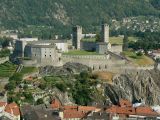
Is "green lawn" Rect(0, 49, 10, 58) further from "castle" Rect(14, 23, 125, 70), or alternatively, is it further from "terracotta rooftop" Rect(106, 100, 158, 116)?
"terracotta rooftop" Rect(106, 100, 158, 116)

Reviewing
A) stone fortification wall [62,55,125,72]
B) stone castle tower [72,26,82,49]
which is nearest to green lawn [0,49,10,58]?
stone castle tower [72,26,82,49]

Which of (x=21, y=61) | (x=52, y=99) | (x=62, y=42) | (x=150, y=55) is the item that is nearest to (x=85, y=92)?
(x=52, y=99)

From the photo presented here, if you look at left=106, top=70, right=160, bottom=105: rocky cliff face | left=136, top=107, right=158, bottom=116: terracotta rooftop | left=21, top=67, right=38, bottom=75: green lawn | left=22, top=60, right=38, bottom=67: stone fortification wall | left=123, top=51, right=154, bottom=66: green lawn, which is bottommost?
left=106, top=70, right=160, bottom=105: rocky cliff face

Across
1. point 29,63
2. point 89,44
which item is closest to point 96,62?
point 29,63

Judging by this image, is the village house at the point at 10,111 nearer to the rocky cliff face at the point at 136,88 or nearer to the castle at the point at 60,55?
the rocky cliff face at the point at 136,88

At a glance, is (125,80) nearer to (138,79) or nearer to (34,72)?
(138,79)

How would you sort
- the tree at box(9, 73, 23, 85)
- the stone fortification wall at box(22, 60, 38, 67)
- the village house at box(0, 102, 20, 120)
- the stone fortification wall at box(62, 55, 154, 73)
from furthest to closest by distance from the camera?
the stone fortification wall at box(62, 55, 154, 73)
the stone fortification wall at box(22, 60, 38, 67)
the tree at box(9, 73, 23, 85)
the village house at box(0, 102, 20, 120)

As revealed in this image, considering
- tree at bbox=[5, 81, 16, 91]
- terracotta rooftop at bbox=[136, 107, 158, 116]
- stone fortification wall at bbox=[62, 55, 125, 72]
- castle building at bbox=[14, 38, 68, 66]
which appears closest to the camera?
terracotta rooftop at bbox=[136, 107, 158, 116]
